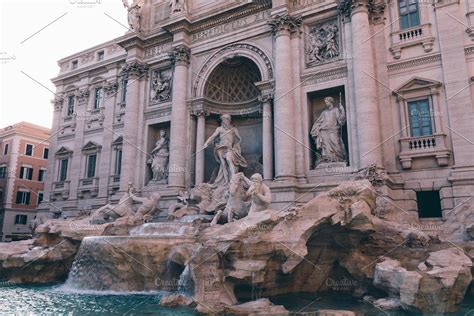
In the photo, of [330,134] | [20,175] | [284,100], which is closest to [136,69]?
[284,100]

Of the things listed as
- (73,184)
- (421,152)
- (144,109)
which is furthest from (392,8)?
(73,184)

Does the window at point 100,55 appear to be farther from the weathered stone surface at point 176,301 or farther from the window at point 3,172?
the weathered stone surface at point 176,301

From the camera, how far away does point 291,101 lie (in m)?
16.7

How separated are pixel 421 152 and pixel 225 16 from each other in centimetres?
1198

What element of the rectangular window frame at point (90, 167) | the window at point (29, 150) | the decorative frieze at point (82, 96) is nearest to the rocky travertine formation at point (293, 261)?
the rectangular window frame at point (90, 167)

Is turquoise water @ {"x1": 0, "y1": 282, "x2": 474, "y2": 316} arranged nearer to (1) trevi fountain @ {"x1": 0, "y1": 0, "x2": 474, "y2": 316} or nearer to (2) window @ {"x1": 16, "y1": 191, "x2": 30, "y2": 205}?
(1) trevi fountain @ {"x1": 0, "y1": 0, "x2": 474, "y2": 316}

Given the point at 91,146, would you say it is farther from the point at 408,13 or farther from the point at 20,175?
the point at 408,13

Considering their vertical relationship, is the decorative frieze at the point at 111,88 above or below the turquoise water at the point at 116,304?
above

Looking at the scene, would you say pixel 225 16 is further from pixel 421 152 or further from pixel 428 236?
pixel 428 236

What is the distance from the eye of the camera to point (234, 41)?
19.5 metres

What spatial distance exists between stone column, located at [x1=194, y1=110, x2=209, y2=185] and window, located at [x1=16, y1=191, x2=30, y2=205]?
883 inches

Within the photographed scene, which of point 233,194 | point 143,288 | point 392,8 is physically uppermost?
point 392,8

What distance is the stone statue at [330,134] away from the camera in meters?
15.7

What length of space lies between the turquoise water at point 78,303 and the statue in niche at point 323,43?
12185 mm
